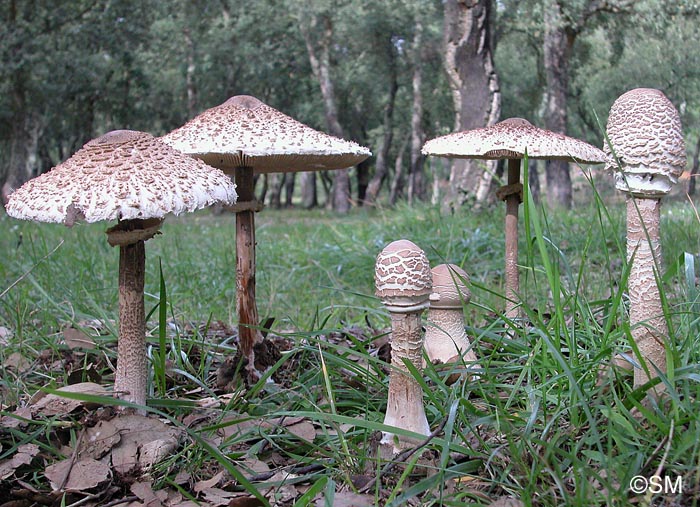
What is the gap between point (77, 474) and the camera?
6.15 ft

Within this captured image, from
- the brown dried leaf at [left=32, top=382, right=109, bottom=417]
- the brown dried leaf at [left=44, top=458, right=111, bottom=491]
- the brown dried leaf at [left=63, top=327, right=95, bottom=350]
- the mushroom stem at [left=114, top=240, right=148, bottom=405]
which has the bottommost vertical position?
the brown dried leaf at [left=44, top=458, right=111, bottom=491]

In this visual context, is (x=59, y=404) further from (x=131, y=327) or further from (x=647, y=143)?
(x=647, y=143)

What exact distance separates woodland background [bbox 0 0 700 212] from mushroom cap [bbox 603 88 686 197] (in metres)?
13.7

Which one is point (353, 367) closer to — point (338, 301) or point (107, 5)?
point (338, 301)

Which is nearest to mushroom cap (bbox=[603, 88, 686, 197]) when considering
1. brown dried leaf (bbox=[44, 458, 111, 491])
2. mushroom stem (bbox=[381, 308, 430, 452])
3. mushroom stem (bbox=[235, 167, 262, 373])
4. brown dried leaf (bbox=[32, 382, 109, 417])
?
mushroom stem (bbox=[381, 308, 430, 452])

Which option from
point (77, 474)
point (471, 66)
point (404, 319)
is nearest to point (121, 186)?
point (77, 474)

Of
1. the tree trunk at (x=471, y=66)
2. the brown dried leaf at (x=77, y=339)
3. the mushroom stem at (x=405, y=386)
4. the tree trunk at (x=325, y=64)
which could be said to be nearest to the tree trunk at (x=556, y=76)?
the tree trunk at (x=325, y=64)

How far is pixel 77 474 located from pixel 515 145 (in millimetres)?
2292

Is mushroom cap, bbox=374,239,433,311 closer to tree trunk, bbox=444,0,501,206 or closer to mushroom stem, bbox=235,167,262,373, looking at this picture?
mushroom stem, bbox=235,167,262,373

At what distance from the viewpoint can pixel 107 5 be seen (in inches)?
851

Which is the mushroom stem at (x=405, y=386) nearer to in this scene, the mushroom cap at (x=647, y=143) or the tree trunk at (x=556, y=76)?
the mushroom cap at (x=647, y=143)

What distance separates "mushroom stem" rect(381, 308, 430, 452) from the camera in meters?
2.06

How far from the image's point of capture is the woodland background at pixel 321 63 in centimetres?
1856

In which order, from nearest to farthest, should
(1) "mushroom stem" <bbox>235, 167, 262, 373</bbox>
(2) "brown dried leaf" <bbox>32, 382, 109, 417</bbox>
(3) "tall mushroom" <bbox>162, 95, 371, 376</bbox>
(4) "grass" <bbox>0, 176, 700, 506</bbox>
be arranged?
(4) "grass" <bbox>0, 176, 700, 506</bbox>
(2) "brown dried leaf" <bbox>32, 382, 109, 417</bbox>
(3) "tall mushroom" <bbox>162, 95, 371, 376</bbox>
(1) "mushroom stem" <bbox>235, 167, 262, 373</bbox>
